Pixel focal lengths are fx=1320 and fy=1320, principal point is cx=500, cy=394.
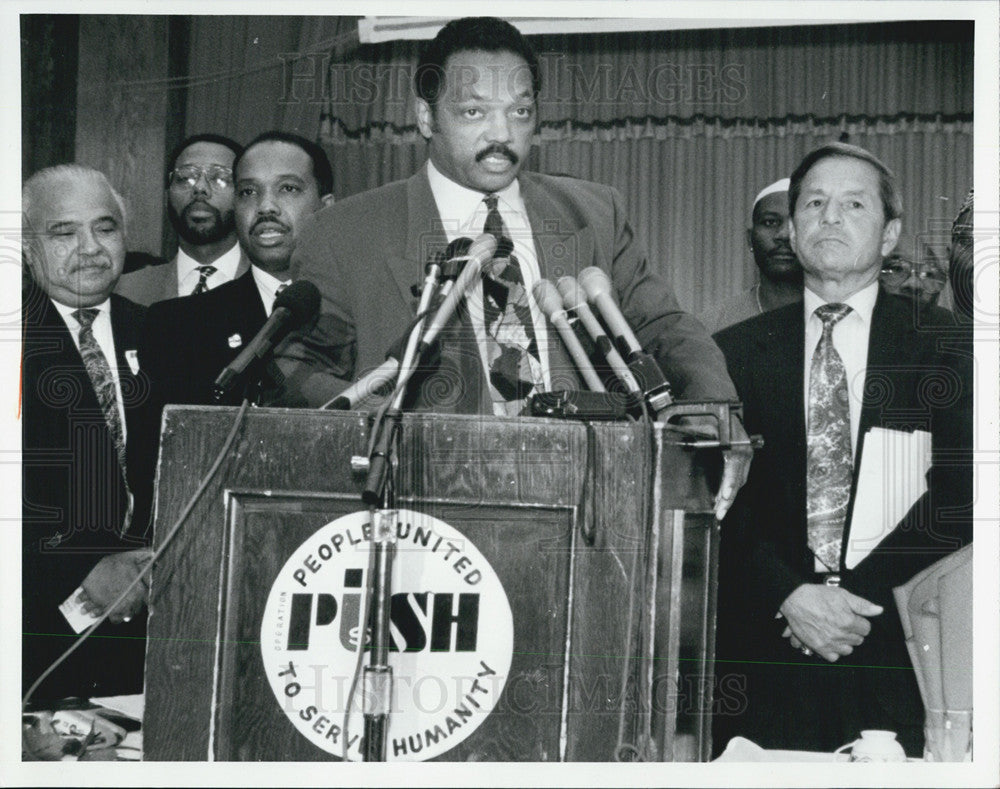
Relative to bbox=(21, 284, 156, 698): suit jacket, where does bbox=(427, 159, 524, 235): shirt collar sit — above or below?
above

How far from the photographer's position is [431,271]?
332cm

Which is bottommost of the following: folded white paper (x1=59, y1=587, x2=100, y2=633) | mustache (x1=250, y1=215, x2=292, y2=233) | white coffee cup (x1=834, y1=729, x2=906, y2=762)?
white coffee cup (x1=834, y1=729, x2=906, y2=762)

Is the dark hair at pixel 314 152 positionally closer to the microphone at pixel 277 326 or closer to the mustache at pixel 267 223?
the mustache at pixel 267 223

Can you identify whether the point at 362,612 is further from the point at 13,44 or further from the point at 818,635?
the point at 13,44

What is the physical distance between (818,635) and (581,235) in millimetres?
1365

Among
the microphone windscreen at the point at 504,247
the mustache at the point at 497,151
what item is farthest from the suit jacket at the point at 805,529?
the mustache at the point at 497,151

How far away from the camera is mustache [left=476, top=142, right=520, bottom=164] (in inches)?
155

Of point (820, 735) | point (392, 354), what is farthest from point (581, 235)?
point (820, 735)

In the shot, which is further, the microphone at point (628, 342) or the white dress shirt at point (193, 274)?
the white dress shirt at point (193, 274)

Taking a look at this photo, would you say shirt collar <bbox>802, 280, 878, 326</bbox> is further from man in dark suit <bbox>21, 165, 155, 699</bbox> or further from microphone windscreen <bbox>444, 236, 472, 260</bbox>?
man in dark suit <bbox>21, 165, 155, 699</bbox>

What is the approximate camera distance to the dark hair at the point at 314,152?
395 cm

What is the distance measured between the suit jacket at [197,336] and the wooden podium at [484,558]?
2.48 feet

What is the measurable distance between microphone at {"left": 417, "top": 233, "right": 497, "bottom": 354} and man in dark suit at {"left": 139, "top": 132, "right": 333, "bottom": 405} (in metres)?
0.68

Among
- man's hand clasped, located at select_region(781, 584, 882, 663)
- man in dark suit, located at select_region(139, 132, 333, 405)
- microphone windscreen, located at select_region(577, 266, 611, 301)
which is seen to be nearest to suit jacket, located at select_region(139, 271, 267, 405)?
man in dark suit, located at select_region(139, 132, 333, 405)
